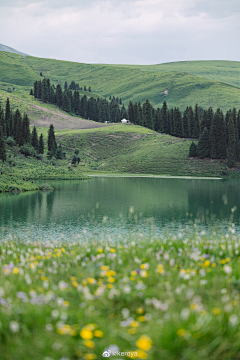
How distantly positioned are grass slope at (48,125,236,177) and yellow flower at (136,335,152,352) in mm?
109474

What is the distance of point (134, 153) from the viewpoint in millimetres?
138500

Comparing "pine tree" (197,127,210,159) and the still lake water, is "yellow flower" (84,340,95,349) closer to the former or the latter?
the still lake water

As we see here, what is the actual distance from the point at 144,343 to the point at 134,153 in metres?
135

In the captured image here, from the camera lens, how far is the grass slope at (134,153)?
116m

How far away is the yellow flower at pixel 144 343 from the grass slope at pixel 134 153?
109474mm

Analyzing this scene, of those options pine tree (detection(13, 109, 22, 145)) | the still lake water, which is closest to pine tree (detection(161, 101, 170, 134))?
pine tree (detection(13, 109, 22, 145))

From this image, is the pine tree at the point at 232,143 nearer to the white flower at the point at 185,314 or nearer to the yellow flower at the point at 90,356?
the white flower at the point at 185,314

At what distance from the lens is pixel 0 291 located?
5992mm

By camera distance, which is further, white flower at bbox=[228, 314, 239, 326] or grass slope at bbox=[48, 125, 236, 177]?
grass slope at bbox=[48, 125, 236, 177]

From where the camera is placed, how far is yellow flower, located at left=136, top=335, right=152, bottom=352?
4395 mm

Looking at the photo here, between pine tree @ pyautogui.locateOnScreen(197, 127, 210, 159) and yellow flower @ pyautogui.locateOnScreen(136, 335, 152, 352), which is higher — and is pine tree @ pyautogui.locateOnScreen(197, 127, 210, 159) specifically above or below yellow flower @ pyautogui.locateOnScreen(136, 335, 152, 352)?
above

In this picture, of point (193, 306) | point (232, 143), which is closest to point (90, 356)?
point (193, 306)

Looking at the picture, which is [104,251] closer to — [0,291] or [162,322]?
[0,291]

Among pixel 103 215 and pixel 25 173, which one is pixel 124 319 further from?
pixel 25 173
